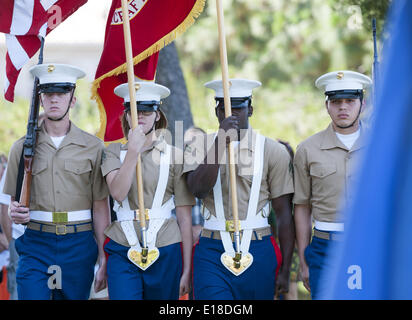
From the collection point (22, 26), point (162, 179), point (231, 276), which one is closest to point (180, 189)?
point (162, 179)

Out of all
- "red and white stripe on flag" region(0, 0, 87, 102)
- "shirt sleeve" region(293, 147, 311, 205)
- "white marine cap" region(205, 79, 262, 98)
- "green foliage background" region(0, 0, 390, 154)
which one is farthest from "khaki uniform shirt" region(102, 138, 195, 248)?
"green foliage background" region(0, 0, 390, 154)

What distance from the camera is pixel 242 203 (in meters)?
5.48

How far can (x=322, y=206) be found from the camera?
5.51m

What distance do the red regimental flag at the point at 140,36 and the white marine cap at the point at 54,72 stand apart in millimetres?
713

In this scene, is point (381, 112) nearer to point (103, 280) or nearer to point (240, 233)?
point (240, 233)

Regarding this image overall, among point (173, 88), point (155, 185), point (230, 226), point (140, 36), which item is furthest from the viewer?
point (173, 88)

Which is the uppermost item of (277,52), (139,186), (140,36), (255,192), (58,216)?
(277,52)

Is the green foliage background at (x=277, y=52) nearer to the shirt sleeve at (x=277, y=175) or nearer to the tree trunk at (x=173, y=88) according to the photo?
the tree trunk at (x=173, y=88)

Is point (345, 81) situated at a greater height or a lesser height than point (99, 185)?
greater

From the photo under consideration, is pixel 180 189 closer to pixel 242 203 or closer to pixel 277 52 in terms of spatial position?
pixel 242 203

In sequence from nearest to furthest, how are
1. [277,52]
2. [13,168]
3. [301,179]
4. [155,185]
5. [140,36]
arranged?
1. [155,185]
2. [301,179]
3. [13,168]
4. [140,36]
5. [277,52]

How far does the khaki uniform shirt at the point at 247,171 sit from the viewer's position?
5.49 m

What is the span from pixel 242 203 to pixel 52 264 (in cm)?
161

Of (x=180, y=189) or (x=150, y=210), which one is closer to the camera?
(x=150, y=210)
